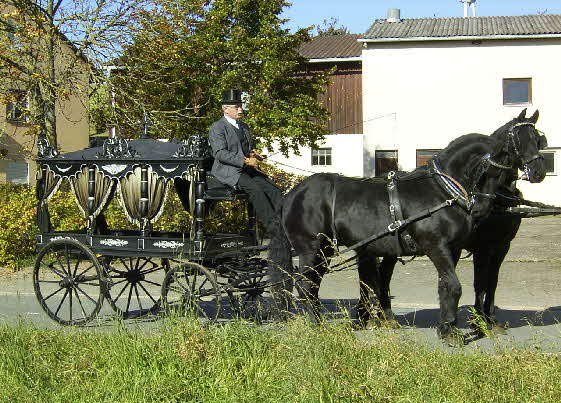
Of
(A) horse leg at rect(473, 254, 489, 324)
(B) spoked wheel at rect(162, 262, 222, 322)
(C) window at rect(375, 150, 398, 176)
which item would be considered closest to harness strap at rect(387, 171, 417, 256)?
(A) horse leg at rect(473, 254, 489, 324)

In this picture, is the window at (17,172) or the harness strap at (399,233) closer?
the harness strap at (399,233)

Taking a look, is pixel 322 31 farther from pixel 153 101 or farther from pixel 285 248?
pixel 285 248

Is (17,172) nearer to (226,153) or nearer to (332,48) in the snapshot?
(332,48)

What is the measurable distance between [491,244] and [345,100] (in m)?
28.2

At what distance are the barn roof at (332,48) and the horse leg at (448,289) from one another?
93.1ft

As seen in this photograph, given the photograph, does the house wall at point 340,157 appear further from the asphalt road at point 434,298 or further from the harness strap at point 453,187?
the harness strap at point 453,187

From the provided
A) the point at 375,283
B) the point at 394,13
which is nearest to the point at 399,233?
the point at 375,283

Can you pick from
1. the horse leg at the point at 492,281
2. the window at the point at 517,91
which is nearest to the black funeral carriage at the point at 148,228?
the horse leg at the point at 492,281

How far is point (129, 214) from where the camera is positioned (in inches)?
384

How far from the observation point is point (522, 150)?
8094mm

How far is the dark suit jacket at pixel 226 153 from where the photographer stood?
29.5 ft

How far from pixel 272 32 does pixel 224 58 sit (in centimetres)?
199

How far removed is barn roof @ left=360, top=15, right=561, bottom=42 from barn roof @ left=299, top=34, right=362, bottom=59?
2229mm

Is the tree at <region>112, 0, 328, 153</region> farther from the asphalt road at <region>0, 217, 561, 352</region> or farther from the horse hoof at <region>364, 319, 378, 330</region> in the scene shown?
the horse hoof at <region>364, 319, 378, 330</region>
